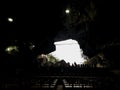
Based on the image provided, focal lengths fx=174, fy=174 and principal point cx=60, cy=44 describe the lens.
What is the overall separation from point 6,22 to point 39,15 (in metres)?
6.97

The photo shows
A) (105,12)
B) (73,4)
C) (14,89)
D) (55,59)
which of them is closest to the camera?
(14,89)

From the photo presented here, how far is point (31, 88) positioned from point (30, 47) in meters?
19.2

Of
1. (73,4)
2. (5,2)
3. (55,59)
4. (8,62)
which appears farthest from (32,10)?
(55,59)

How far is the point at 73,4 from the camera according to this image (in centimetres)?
3400

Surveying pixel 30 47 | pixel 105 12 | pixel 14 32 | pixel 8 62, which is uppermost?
pixel 105 12

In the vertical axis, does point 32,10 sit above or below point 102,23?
above

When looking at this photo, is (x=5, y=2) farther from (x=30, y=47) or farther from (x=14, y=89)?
(x=14, y=89)

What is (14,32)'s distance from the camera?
30922mm

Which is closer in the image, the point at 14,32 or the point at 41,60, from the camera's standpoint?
the point at 14,32

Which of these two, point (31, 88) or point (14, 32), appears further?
point (14, 32)

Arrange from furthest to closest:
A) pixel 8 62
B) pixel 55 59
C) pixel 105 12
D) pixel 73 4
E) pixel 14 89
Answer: pixel 55 59 < pixel 73 4 < pixel 105 12 < pixel 8 62 < pixel 14 89

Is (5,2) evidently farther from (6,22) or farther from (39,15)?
(39,15)

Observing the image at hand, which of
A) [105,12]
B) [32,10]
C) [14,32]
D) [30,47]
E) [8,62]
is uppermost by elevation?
[32,10]

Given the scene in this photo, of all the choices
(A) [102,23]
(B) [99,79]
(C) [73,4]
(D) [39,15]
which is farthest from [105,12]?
(B) [99,79]
